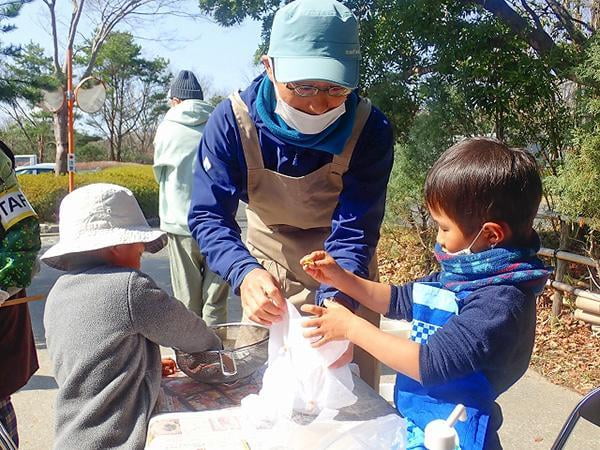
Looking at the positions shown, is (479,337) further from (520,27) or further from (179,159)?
(520,27)

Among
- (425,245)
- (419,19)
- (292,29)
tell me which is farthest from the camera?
(425,245)

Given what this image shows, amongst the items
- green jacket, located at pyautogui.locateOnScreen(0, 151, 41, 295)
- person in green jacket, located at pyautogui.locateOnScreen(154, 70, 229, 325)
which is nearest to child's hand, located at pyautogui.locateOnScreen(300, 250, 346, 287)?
green jacket, located at pyautogui.locateOnScreen(0, 151, 41, 295)

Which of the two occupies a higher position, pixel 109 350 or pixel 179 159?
pixel 179 159

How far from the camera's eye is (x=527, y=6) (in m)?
5.41

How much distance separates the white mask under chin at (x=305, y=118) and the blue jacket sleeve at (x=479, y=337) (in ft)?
2.51

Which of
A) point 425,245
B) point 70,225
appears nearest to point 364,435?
point 70,225

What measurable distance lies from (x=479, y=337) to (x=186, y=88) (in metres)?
3.95

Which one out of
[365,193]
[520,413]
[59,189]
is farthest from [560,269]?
[59,189]

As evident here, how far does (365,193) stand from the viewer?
6.32 feet

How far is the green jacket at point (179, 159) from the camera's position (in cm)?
448

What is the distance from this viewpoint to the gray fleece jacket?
1573mm

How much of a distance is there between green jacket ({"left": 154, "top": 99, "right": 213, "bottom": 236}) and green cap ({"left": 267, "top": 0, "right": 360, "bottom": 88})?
2848 millimetres

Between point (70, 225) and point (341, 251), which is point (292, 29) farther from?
point (70, 225)

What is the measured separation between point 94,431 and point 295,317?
0.61 m
